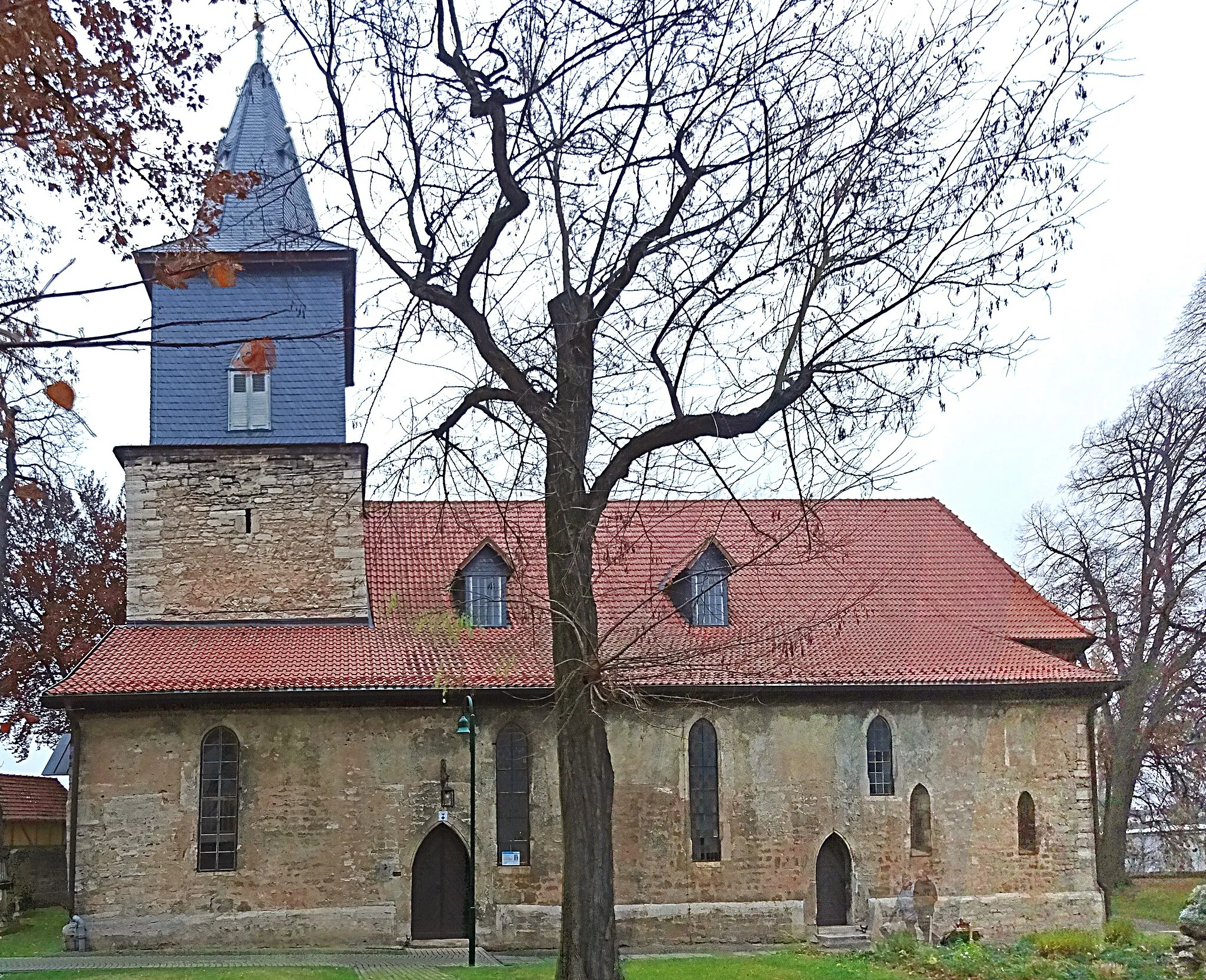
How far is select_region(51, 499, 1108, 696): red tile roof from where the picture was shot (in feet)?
63.2

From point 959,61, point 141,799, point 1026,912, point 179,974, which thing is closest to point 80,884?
point 141,799

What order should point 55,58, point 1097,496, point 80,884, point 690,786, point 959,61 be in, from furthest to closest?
point 1097,496
point 690,786
point 80,884
point 959,61
point 55,58

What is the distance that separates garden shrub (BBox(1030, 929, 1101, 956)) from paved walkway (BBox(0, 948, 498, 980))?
302 inches

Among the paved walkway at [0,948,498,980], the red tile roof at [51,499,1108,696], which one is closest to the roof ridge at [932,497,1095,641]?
the red tile roof at [51,499,1108,696]

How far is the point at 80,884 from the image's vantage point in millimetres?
18469

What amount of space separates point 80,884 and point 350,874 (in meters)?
3.83

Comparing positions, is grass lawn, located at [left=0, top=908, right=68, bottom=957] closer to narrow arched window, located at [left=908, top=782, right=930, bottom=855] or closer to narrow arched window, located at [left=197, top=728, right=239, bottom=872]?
narrow arched window, located at [left=197, top=728, right=239, bottom=872]

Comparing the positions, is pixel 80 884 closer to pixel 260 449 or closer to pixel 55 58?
pixel 260 449

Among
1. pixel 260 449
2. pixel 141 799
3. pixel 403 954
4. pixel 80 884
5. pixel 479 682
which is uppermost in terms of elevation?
pixel 260 449

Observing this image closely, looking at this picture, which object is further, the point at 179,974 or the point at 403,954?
the point at 403,954

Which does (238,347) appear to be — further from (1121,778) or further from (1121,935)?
(1121,778)

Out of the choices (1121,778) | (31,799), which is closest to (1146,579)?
(1121,778)

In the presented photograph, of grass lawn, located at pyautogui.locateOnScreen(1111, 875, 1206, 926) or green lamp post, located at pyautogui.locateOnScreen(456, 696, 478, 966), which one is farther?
grass lawn, located at pyautogui.locateOnScreen(1111, 875, 1206, 926)

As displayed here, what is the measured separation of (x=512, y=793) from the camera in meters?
20.1
